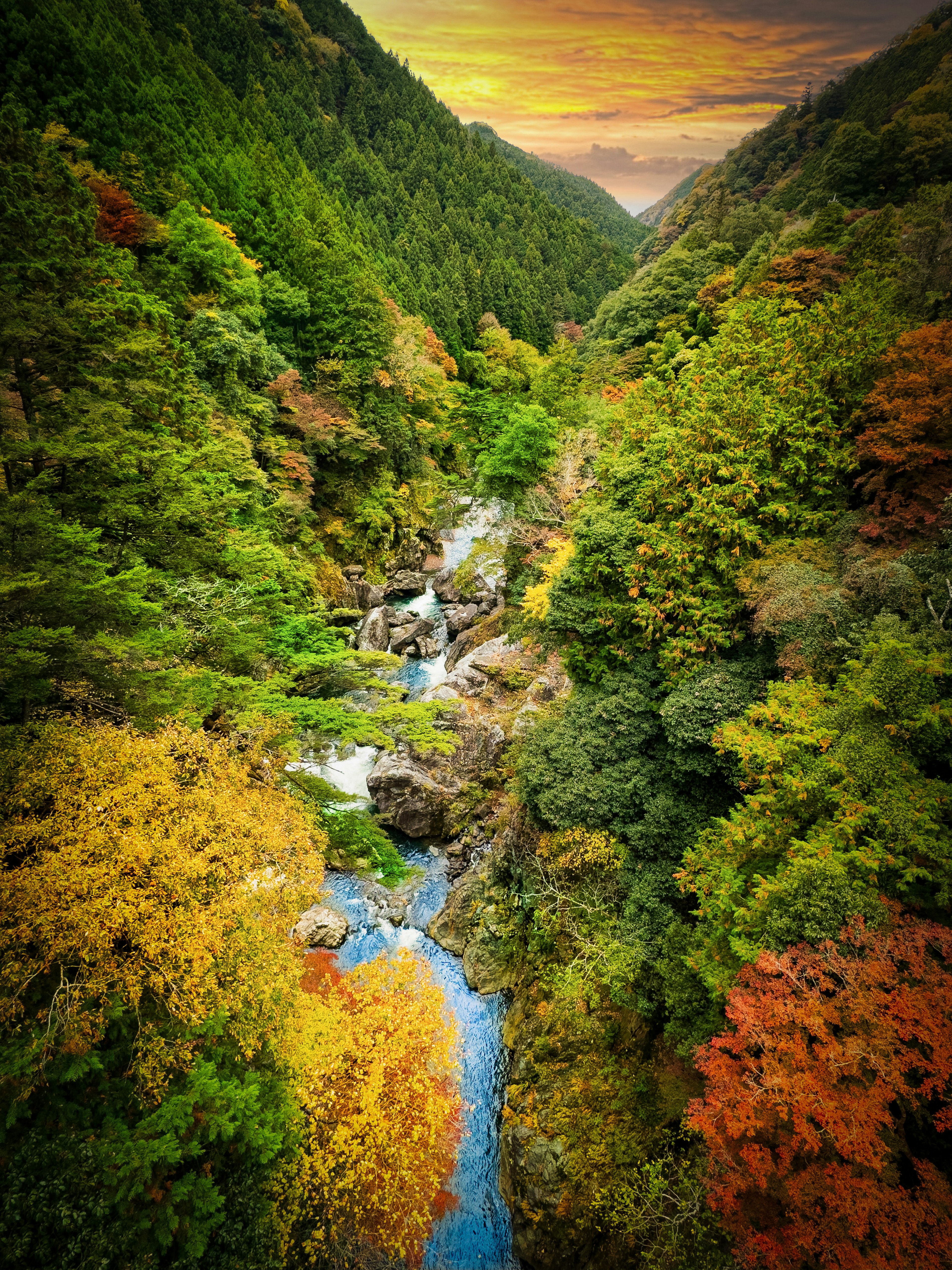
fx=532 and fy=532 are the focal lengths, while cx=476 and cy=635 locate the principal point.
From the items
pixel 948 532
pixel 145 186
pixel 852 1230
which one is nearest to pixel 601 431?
pixel 948 532

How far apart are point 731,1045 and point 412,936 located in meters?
11.9

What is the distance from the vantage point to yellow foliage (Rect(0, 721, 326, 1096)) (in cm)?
745

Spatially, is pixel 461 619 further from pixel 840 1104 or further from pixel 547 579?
pixel 840 1104

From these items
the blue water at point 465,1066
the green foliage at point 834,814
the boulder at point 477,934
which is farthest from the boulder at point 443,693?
the green foliage at point 834,814

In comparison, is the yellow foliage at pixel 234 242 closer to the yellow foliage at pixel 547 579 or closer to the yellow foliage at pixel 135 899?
the yellow foliage at pixel 547 579

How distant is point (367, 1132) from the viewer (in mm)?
11453

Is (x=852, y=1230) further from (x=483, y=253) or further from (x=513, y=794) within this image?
(x=483, y=253)

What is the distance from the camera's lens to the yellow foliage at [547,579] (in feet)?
66.7

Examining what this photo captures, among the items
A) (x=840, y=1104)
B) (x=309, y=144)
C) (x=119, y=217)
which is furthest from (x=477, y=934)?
(x=309, y=144)

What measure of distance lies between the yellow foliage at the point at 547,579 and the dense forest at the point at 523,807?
372 millimetres

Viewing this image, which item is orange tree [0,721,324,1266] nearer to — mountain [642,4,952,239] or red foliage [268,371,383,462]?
red foliage [268,371,383,462]

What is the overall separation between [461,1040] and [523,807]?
669 centimetres

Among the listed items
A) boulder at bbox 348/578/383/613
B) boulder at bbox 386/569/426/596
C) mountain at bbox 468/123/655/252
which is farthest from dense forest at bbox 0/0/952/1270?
mountain at bbox 468/123/655/252

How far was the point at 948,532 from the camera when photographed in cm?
1098
